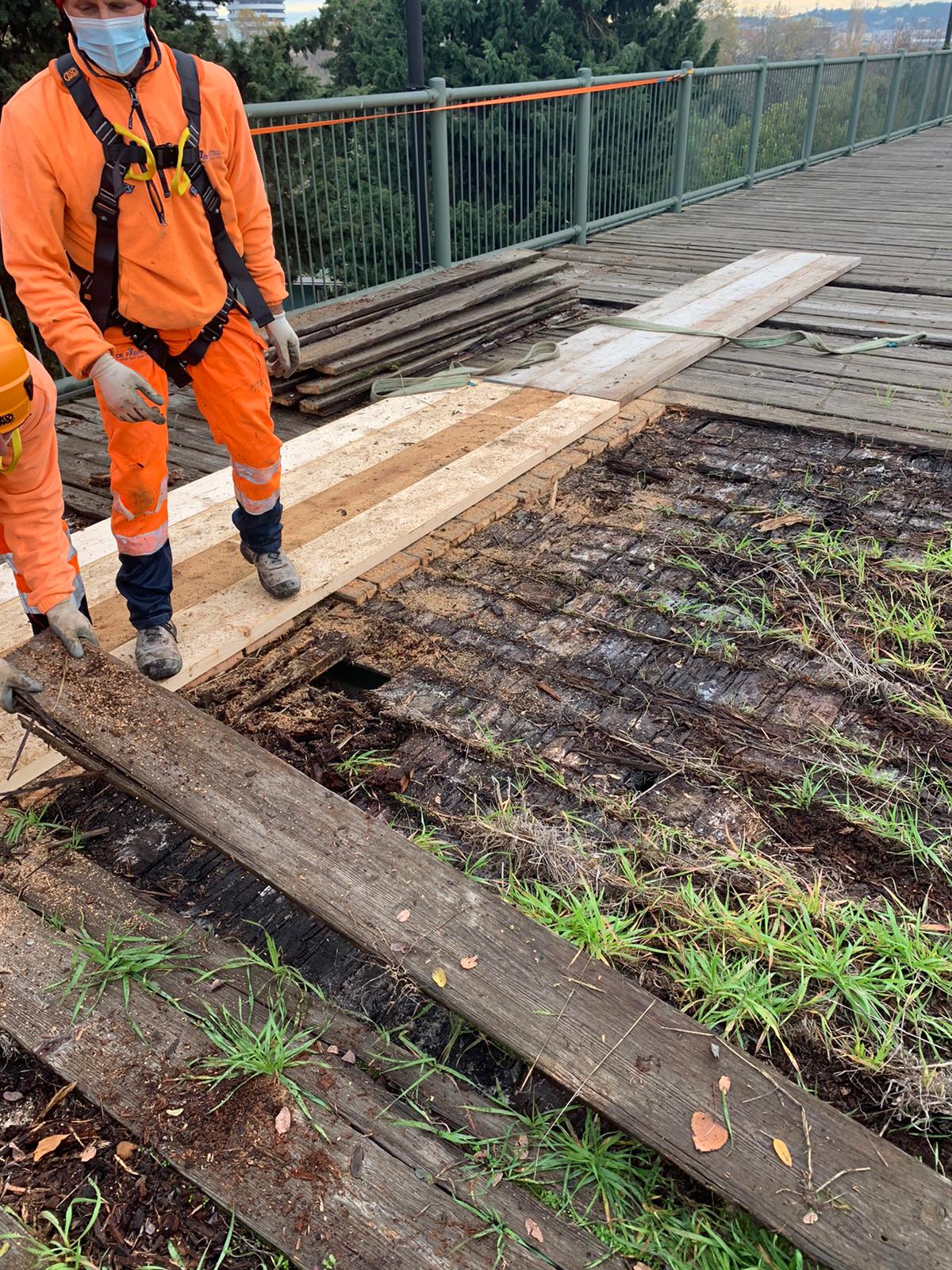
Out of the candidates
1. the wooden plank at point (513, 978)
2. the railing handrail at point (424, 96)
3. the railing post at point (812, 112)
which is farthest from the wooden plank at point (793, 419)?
the railing post at point (812, 112)

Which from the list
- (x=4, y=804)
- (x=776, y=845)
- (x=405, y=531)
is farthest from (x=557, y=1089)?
(x=405, y=531)

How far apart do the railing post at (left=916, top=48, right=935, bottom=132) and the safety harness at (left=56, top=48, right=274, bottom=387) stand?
59.4ft

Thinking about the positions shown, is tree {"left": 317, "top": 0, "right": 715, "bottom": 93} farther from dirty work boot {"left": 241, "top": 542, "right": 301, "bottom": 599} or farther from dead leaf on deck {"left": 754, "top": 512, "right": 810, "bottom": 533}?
dirty work boot {"left": 241, "top": 542, "right": 301, "bottom": 599}

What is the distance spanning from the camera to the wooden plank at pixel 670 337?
18.0 feet

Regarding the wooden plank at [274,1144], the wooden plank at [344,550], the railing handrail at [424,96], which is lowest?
the wooden plank at [274,1144]

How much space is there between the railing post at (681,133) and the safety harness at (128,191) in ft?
28.6

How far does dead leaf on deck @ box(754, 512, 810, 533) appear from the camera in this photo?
13.0ft

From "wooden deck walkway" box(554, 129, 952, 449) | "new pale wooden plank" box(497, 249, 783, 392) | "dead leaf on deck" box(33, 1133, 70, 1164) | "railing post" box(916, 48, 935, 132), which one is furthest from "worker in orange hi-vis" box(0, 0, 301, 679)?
"railing post" box(916, 48, 935, 132)

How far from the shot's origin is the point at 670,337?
6223mm

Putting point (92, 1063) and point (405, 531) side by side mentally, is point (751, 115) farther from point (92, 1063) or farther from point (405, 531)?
point (92, 1063)

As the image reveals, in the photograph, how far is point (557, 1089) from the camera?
1893 millimetres

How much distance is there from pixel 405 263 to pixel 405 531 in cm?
430

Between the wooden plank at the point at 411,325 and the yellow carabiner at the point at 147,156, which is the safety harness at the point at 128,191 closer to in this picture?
the yellow carabiner at the point at 147,156

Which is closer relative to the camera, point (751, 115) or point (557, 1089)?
point (557, 1089)
